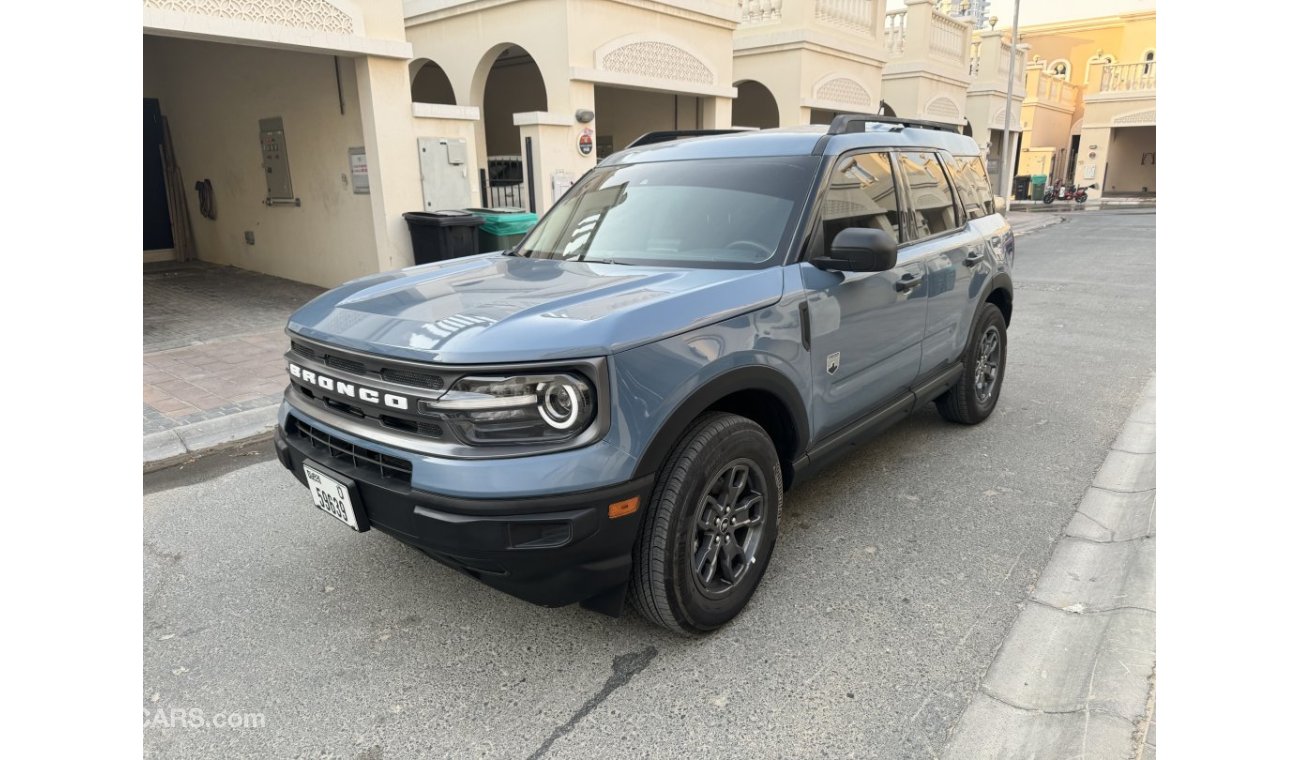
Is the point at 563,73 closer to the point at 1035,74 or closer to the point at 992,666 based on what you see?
the point at 992,666

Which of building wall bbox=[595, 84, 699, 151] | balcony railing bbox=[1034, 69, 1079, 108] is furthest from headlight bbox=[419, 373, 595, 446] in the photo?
balcony railing bbox=[1034, 69, 1079, 108]

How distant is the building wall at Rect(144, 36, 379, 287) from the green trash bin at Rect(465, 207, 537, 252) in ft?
4.57

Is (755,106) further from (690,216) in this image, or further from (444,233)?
(690,216)

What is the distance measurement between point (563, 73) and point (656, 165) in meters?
7.38

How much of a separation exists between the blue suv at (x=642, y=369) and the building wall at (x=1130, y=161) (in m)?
38.6

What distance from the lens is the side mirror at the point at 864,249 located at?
3066 mm

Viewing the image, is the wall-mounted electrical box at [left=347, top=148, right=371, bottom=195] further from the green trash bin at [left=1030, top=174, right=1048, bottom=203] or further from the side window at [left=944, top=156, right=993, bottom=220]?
the green trash bin at [left=1030, top=174, right=1048, bottom=203]

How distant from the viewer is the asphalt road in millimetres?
2465

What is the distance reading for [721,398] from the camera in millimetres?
2846

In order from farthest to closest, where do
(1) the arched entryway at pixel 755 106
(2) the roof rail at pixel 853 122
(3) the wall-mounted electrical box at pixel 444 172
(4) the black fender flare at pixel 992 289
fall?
(1) the arched entryway at pixel 755 106 < (3) the wall-mounted electrical box at pixel 444 172 < (4) the black fender flare at pixel 992 289 < (2) the roof rail at pixel 853 122

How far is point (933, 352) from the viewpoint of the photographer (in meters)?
4.31

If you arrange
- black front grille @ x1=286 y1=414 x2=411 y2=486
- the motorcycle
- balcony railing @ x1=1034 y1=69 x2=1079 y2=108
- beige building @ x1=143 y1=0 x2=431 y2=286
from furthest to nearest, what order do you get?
balcony railing @ x1=1034 y1=69 x2=1079 y2=108, the motorcycle, beige building @ x1=143 y1=0 x2=431 y2=286, black front grille @ x1=286 y1=414 x2=411 y2=486

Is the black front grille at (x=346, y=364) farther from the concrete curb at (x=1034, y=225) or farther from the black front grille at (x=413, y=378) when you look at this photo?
the concrete curb at (x=1034, y=225)

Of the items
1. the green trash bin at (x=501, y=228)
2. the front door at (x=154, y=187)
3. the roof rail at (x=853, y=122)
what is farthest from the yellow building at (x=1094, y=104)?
the roof rail at (x=853, y=122)
